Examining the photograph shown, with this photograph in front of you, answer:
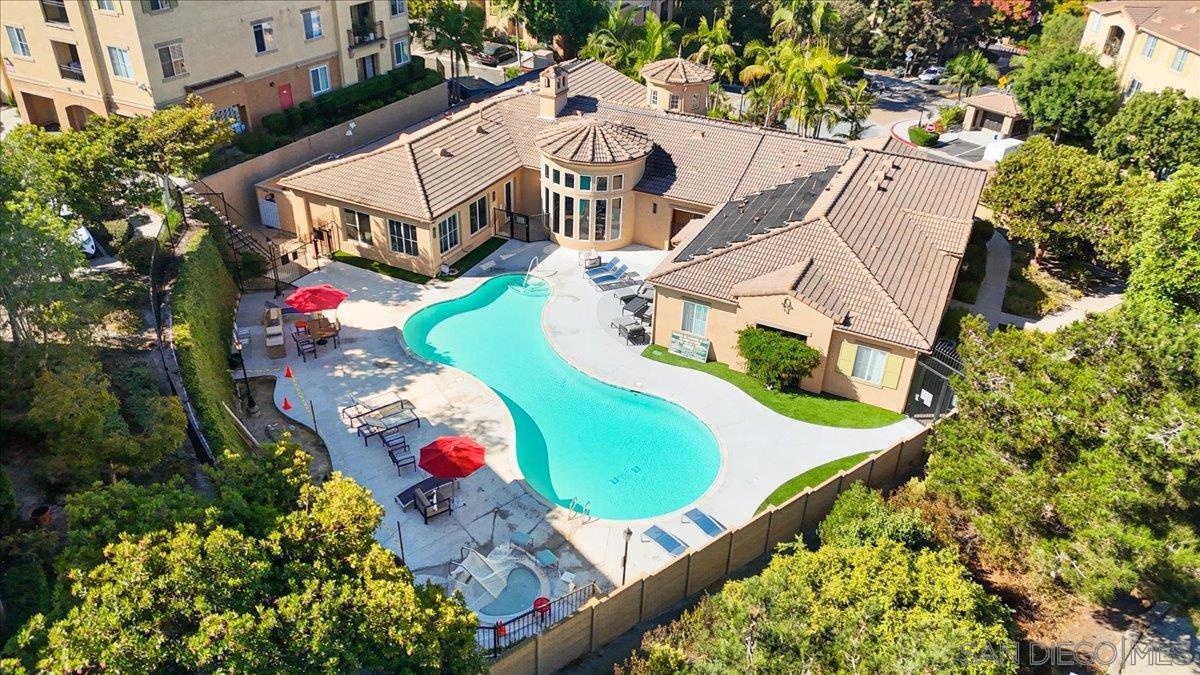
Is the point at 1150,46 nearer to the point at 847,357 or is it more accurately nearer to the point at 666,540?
the point at 847,357

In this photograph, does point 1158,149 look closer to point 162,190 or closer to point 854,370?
point 854,370

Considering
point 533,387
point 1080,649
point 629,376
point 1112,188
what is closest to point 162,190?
point 533,387

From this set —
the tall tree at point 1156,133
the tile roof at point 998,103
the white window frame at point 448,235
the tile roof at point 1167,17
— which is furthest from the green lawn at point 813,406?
the tile roof at point 1167,17

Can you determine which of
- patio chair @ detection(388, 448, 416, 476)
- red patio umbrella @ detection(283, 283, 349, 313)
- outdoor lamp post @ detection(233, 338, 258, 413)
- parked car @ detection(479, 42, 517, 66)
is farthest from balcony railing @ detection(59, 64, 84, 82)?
parked car @ detection(479, 42, 517, 66)

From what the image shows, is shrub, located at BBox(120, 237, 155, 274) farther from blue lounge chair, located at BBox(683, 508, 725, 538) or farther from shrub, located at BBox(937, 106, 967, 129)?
shrub, located at BBox(937, 106, 967, 129)

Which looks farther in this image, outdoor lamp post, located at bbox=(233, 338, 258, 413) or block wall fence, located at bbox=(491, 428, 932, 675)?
outdoor lamp post, located at bbox=(233, 338, 258, 413)
